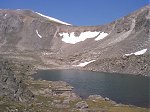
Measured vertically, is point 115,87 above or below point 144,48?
below

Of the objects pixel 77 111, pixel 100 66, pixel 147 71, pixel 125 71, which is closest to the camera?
pixel 77 111

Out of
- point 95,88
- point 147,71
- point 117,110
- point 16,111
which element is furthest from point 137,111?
point 147,71

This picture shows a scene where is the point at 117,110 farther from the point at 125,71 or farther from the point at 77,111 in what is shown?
the point at 125,71

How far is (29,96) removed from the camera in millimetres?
69625

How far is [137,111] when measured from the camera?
6494 centimetres

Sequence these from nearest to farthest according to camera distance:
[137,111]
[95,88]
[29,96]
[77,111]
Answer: [77,111] → [137,111] → [29,96] → [95,88]

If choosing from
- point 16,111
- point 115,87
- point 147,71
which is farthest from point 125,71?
point 16,111

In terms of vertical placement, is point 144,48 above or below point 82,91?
above

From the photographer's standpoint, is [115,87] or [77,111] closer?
[77,111]

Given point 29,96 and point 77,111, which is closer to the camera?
point 77,111

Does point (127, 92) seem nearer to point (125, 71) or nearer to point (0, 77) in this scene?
point (0, 77)

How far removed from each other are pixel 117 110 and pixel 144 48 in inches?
5276

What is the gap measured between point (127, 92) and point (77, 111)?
135ft

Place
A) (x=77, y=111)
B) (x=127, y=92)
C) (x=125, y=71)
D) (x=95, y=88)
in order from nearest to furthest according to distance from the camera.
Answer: (x=77, y=111), (x=127, y=92), (x=95, y=88), (x=125, y=71)
